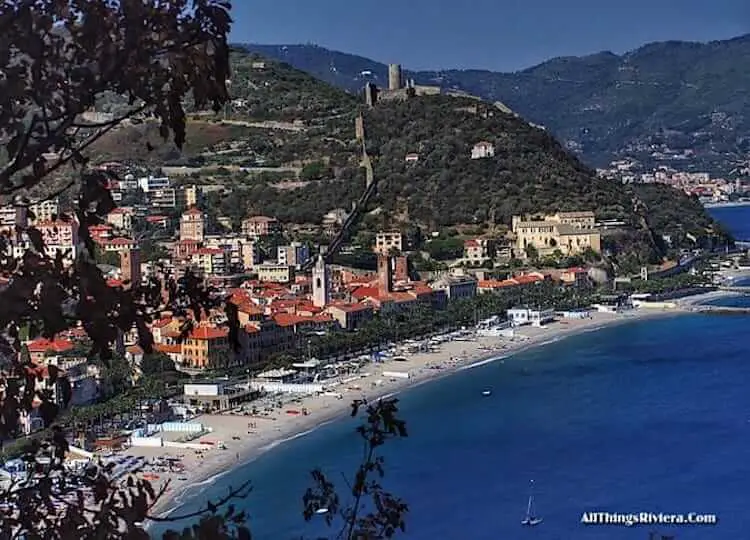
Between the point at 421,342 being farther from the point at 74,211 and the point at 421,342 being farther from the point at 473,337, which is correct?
the point at 74,211

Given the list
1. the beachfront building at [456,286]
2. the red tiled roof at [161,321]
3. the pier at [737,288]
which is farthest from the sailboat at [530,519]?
the pier at [737,288]

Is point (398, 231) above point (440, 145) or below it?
below

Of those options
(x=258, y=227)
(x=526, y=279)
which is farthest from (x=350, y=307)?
(x=258, y=227)

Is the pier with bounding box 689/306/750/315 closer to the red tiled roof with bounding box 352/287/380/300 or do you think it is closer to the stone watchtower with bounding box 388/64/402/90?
the red tiled roof with bounding box 352/287/380/300

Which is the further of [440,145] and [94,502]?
[440,145]

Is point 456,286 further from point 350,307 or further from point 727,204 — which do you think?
point 727,204

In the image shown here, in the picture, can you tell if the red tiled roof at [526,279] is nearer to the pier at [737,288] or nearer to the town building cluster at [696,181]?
the pier at [737,288]

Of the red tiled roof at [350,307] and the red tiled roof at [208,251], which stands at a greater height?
the red tiled roof at [208,251]

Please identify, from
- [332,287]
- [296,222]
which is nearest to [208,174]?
[296,222]
